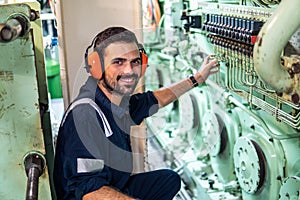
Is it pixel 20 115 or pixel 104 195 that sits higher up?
pixel 20 115

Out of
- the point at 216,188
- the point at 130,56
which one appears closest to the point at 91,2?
the point at 130,56

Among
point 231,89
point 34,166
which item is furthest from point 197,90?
point 34,166

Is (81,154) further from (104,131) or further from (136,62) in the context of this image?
(136,62)

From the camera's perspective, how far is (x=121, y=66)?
174 centimetres

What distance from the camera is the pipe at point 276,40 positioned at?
1.19 meters

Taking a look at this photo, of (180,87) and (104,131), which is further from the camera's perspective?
(180,87)

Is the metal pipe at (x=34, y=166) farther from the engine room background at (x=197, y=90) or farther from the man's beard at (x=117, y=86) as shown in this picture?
the man's beard at (x=117, y=86)

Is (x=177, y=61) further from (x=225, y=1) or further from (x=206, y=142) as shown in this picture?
(x=225, y=1)

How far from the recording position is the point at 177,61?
404 centimetres

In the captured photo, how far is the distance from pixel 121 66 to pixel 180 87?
0.73 meters

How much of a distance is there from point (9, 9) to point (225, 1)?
1.68 metres

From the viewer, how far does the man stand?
1546mm

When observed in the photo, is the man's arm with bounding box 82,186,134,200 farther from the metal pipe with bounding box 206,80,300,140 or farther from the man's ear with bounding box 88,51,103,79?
the metal pipe with bounding box 206,80,300,140

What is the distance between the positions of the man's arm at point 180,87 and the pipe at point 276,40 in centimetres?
105
